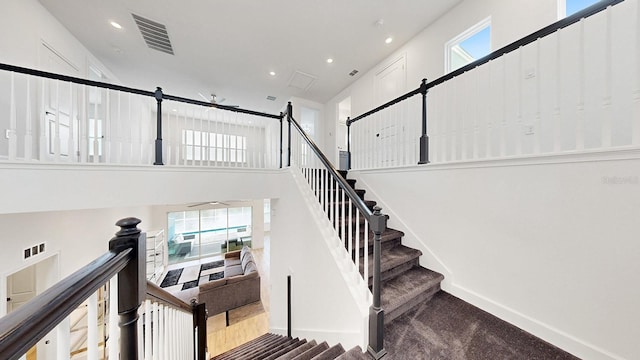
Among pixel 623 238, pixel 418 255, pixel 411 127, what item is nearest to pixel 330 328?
pixel 418 255

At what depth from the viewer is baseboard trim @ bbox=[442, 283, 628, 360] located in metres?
1.44

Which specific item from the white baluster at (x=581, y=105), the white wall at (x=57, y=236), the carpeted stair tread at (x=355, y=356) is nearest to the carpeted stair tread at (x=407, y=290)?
the carpeted stair tread at (x=355, y=356)

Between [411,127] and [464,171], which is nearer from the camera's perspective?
[464,171]

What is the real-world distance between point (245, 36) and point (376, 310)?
4375mm

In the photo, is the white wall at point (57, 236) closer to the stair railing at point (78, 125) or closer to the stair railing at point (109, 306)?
the stair railing at point (78, 125)

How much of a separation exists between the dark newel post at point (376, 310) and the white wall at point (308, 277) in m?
0.07

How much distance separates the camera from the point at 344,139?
20.6ft

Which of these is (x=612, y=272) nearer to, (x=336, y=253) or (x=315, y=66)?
(x=336, y=253)

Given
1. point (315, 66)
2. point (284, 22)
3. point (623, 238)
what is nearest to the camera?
point (623, 238)

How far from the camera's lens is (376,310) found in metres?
1.57

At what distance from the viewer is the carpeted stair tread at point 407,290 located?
1.85 metres

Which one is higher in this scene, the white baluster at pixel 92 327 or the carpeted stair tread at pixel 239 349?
the white baluster at pixel 92 327

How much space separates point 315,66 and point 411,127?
2791 millimetres

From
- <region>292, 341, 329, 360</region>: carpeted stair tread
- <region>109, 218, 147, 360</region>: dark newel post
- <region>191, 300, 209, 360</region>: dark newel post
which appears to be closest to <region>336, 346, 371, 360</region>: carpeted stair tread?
<region>292, 341, 329, 360</region>: carpeted stair tread
